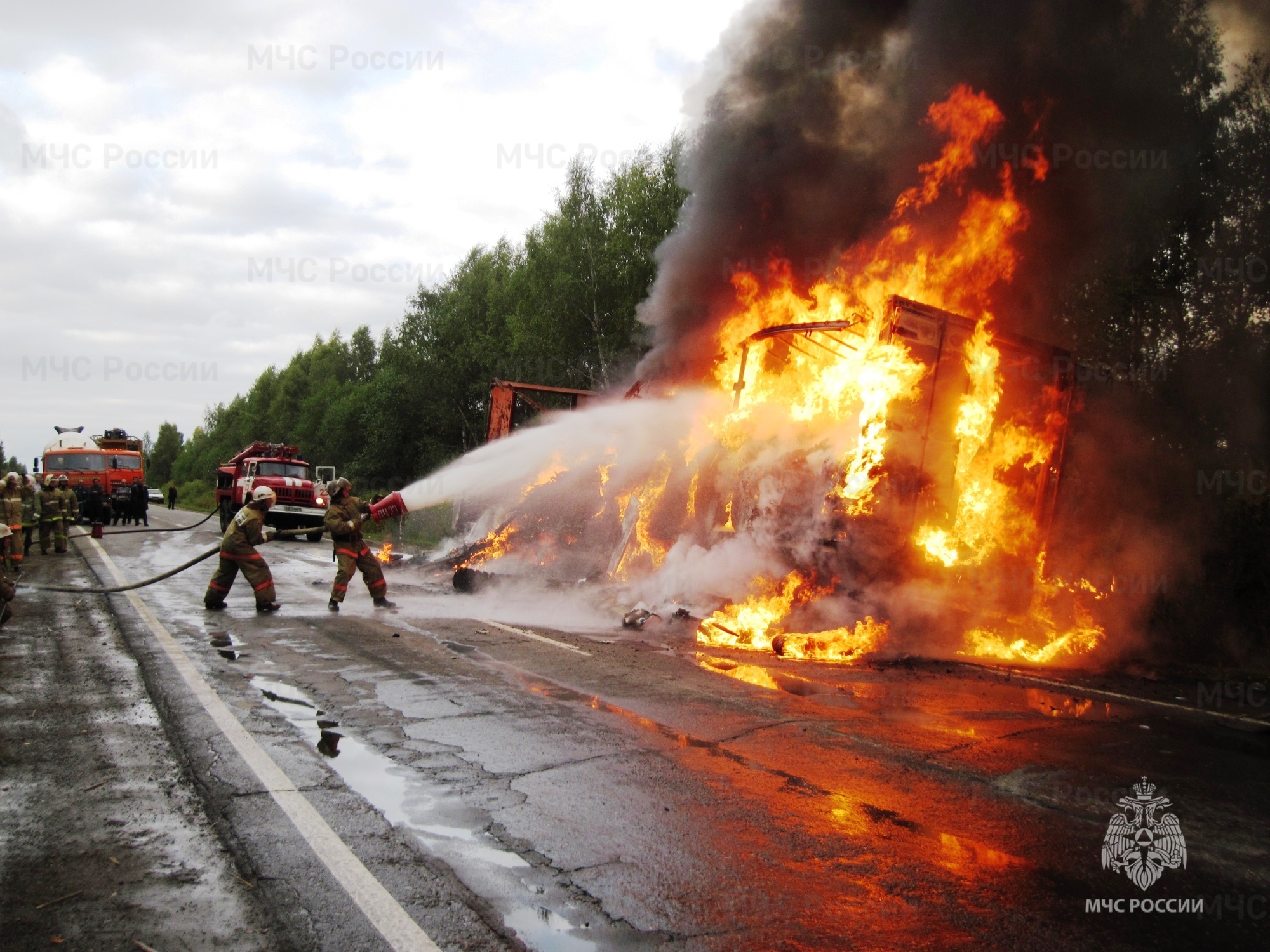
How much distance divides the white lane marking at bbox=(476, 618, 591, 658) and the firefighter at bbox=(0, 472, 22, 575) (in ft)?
30.7

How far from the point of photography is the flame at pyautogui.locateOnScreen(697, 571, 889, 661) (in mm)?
8734

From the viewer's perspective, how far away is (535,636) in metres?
8.99

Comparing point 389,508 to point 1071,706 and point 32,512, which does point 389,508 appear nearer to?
point 1071,706

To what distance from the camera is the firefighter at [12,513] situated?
1423 cm

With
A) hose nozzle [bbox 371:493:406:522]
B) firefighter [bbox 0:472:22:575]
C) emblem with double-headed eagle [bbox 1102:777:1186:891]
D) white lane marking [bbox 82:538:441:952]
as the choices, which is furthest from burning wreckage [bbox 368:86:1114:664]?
firefighter [bbox 0:472:22:575]

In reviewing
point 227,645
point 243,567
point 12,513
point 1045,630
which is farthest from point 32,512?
point 1045,630

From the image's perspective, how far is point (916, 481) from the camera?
382 inches

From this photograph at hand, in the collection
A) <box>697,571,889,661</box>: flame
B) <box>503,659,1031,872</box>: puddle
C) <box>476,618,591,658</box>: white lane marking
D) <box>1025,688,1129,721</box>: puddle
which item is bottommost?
<box>476,618,591,658</box>: white lane marking

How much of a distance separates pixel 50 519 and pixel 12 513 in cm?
337

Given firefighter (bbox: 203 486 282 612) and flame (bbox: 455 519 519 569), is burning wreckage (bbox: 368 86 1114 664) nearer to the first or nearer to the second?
flame (bbox: 455 519 519 569)

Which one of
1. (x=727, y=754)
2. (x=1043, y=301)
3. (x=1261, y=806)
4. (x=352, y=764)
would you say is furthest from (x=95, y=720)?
(x=1043, y=301)

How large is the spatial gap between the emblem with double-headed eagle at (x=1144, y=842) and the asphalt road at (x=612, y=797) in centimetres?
7

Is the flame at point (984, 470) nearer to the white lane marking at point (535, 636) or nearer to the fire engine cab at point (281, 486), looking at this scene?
the white lane marking at point (535, 636)

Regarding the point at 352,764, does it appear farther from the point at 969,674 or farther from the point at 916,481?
the point at 916,481
